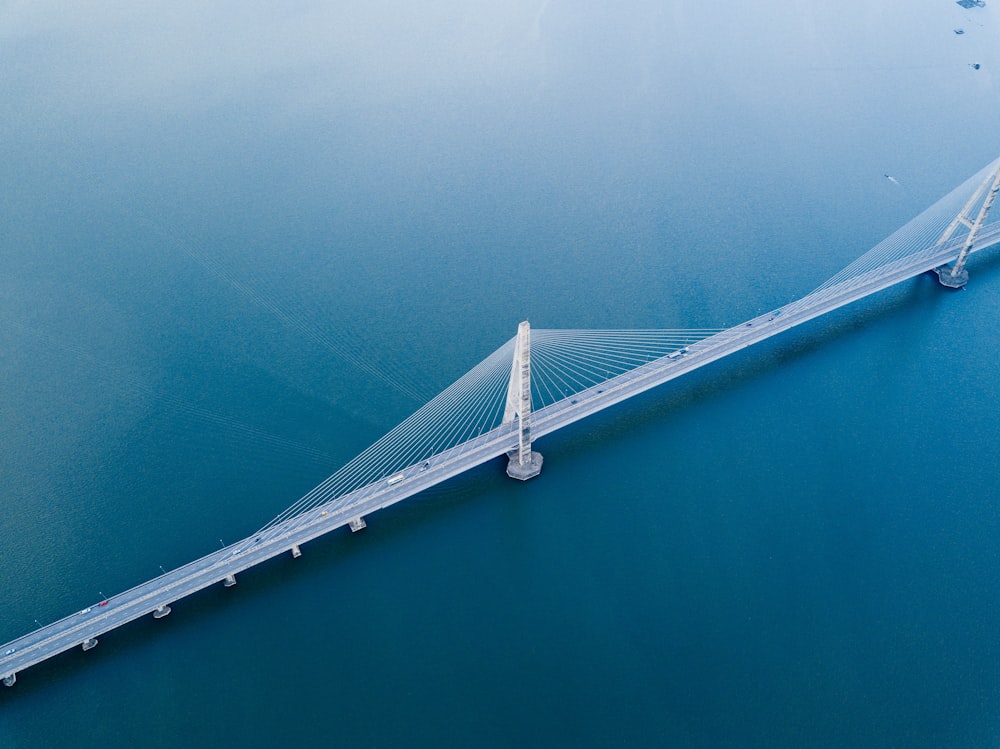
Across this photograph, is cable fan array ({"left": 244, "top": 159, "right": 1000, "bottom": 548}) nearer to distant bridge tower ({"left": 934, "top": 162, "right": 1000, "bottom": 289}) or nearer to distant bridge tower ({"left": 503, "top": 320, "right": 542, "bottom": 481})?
distant bridge tower ({"left": 934, "top": 162, "right": 1000, "bottom": 289})

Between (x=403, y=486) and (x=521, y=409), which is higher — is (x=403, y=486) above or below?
below

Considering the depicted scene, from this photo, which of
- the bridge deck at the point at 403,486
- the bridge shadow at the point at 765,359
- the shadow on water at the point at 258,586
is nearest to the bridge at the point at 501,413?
the bridge deck at the point at 403,486

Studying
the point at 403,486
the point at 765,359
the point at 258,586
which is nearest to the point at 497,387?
the point at 403,486

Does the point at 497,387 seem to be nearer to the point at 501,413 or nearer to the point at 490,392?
the point at 490,392

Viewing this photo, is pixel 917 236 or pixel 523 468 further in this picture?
pixel 917 236

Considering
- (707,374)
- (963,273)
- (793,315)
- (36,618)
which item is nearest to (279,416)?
(36,618)

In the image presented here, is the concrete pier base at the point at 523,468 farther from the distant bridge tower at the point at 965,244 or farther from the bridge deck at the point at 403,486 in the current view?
the distant bridge tower at the point at 965,244
